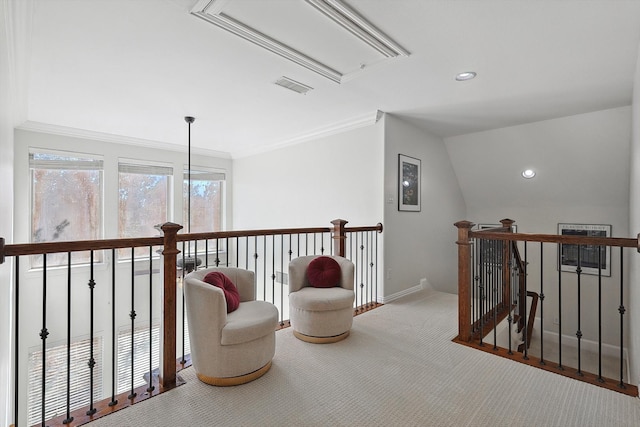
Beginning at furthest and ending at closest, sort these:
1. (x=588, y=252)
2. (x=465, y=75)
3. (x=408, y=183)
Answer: (x=588, y=252) < (x=408, y=183) < (x=465, y=75)

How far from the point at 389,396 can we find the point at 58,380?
5.14 meters

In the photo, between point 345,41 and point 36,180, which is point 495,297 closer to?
point 345,41

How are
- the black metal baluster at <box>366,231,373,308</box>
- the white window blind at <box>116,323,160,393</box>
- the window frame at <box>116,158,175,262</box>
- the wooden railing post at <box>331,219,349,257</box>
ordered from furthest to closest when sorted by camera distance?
the window frame at <box>116,158,175,262</box> < the white window blind at <box>116,323,160,393</box> < the black metal baluster at <box>366,231,373,308</box> < the wooden railing post at <box>331,219,349,257</box>

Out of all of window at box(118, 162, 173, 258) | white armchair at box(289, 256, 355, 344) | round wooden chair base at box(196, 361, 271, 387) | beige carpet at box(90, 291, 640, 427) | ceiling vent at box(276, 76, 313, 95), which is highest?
ceiling vent at box(276, 76, 313, 95)

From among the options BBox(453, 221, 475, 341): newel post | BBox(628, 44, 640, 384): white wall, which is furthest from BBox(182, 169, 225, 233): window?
BBox(628, 44, 640, 384): white wall

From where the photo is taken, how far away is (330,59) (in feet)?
8.60

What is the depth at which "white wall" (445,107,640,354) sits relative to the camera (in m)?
4.10

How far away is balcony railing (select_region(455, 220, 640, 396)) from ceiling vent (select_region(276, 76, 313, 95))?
2.03 metres

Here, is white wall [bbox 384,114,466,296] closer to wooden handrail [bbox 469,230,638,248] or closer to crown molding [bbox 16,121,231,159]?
wooden handrail [bbox 469,230,638,248]

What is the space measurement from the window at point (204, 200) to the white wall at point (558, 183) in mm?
4556

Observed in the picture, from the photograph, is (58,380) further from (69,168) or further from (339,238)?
(339,238)

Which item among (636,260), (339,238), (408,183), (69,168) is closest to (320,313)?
(339,238)

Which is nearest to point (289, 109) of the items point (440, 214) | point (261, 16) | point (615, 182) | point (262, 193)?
point (261, 16)

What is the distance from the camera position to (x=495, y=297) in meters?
3.54
